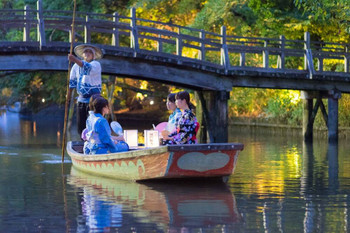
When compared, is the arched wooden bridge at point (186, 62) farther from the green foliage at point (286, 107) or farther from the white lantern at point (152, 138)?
the white lantern at point (152, 138)

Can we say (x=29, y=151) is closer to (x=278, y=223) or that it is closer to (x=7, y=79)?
(x=278, y=223)

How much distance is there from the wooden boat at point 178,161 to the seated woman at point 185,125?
76cm

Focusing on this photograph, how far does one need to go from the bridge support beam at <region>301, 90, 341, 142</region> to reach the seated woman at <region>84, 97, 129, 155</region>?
1313 centimetres

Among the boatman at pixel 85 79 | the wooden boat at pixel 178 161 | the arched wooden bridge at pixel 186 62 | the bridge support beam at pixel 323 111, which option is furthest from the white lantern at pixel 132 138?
the bridge support beam at pixel 323 111

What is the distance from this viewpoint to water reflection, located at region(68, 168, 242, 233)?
9.61 metres

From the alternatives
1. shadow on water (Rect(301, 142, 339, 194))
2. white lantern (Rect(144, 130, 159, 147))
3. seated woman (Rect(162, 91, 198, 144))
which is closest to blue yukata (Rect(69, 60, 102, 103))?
white lantern (Rect(144, 130, 159, 147))

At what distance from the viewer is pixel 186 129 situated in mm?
13953

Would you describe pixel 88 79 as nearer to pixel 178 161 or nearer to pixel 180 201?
pixel 178 161

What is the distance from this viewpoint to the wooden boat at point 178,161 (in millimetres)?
13000

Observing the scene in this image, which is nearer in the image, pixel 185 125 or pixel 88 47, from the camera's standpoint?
pixel 185 125

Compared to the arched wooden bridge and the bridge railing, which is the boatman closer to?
the bridge railing

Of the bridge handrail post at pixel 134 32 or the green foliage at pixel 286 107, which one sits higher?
the bridge handrail post at pixel 134 32

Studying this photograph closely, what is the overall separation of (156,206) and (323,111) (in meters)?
17.0

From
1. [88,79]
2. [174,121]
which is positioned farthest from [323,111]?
[174,121]
